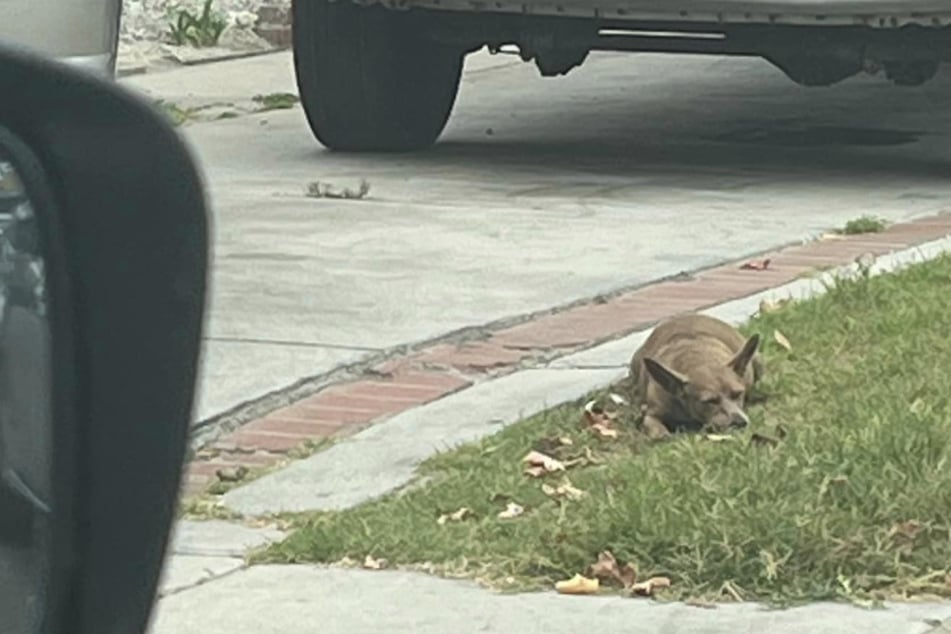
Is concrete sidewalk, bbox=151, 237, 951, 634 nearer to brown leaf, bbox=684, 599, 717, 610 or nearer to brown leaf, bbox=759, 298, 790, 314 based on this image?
brown leaf, bbox=684, 599, 717, 610

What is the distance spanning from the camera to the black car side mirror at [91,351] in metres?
1.61

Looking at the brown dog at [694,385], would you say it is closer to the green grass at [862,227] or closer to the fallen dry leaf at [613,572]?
the fallen dry leaf at [613,572]

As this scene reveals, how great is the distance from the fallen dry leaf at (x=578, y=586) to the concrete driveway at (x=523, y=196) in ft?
4.46

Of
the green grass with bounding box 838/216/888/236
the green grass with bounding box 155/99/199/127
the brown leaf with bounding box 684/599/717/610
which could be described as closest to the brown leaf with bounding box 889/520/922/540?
the brown leaf with bounding box 684/599/717/610

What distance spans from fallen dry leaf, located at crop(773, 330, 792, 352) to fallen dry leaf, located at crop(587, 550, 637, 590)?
1.66m

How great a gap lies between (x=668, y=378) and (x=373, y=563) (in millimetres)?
1059

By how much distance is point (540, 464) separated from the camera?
461 centimetres

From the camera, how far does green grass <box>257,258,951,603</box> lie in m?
3.90

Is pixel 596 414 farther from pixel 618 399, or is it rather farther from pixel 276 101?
pixel 276 101

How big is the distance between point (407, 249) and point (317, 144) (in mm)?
2499

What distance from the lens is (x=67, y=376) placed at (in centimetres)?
164

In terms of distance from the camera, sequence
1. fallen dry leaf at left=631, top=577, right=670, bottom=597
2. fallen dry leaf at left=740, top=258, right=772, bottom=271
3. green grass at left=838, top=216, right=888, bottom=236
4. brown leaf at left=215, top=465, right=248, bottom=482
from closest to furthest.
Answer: fallen dry leaf at left=631, top=577, right=670, bottom=597 < brown leaf at left=215, top=465, right=248, bottom=482 < fallen dry leaf at left=740, top=258, right=772, bottom=271 < green grass at left=838, top=216, right=888, bottom=236

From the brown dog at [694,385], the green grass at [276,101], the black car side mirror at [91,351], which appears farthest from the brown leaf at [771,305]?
the green grass at [276,101]

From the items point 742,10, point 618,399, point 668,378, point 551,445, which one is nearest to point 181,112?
point 742,10
